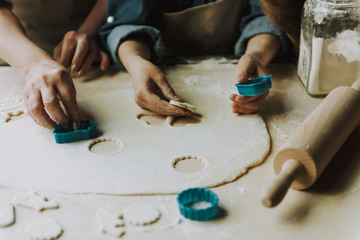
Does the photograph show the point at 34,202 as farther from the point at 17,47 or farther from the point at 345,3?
the point at 345,3

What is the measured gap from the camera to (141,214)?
2.37 feet

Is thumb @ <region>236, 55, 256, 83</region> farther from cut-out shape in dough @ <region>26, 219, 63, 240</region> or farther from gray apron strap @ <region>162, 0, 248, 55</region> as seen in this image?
cut-out shape in dough @ <region>26, 219, 63, 240</region>

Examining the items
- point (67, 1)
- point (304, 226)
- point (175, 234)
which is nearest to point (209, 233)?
point (175, 234)

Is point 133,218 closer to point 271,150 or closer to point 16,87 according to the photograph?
point 271,150

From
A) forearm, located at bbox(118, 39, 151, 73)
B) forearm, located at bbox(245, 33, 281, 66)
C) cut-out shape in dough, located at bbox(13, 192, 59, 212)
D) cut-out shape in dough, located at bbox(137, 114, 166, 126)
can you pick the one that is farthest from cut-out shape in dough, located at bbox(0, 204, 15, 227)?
forearm, located at bbox(245, 33, 281, 66)

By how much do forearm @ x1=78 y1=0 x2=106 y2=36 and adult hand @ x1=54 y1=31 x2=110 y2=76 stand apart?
0.15m

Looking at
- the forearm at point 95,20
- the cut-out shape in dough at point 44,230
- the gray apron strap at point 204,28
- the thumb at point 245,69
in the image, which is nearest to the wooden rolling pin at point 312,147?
the thumb at point 245,69

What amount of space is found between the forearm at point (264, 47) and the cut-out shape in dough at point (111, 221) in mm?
677

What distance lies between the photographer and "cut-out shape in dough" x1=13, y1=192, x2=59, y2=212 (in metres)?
0.75

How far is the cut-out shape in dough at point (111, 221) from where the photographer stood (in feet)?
2.26

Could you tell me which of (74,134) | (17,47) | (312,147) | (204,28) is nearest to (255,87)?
(312,147)

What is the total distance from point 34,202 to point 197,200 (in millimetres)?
290

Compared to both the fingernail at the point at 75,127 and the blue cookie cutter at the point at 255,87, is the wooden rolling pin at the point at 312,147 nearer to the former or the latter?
the blue cookie cutter at the point at 255,87

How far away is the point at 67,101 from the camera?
988 mm
